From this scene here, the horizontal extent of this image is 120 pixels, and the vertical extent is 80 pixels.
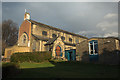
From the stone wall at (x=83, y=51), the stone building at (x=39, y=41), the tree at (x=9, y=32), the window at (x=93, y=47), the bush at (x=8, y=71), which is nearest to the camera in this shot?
the bush at (x=8, y=71)

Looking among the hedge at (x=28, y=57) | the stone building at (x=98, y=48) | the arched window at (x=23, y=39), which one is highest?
the arched window at (x=23, y=39)

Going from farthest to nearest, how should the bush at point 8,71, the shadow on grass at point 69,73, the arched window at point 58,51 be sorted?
the arched window at point 58,51 < the bush at point 8,71 < the shadow on grass at point 69,73

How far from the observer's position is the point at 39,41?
26469 millimetres

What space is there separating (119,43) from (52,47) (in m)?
14.3

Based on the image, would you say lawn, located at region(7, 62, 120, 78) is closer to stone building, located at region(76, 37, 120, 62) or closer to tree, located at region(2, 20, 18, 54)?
stone building, located at region(76, 37, 120, 62)

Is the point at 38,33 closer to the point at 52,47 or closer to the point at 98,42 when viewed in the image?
the point at 52,47

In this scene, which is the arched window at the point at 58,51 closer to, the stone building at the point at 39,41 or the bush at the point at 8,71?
the stone building at the point at 39,41

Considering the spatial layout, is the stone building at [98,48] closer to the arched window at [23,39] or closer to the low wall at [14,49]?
the low wall at [14,49]

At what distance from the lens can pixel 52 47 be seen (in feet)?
79.5

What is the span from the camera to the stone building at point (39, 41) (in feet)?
81.3

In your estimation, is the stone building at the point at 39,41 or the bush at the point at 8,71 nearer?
the bush at the point at 8,71

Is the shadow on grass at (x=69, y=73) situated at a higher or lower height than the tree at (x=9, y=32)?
lower

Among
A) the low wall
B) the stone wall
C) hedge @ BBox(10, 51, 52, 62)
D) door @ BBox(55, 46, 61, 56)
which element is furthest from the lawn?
the low wall

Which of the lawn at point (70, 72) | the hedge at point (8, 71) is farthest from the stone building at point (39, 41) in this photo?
the hedge at point (8, 71)
